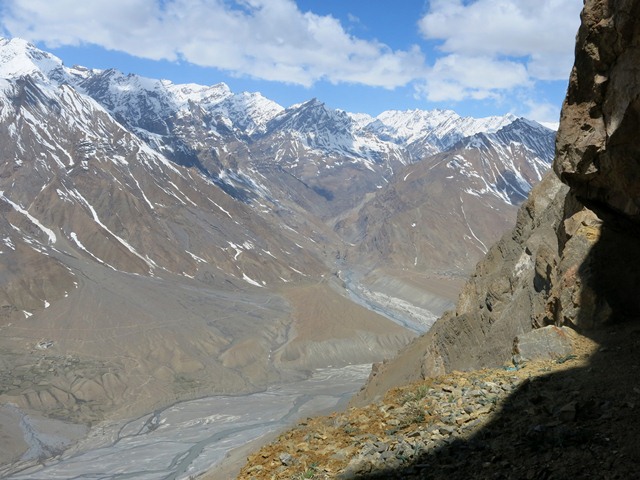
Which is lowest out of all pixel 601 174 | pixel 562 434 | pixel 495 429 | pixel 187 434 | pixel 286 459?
pixel 187 434

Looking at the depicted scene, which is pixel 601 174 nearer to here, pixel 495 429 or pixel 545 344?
pixel 545 344

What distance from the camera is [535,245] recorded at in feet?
104

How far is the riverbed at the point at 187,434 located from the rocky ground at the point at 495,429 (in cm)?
5531

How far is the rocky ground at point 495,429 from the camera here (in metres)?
8.86

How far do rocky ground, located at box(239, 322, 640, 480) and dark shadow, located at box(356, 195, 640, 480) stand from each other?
0.02 metres

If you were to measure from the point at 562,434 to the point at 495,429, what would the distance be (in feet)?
4.56

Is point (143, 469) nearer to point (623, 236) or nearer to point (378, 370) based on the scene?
point (378, 370)

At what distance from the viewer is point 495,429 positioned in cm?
1042

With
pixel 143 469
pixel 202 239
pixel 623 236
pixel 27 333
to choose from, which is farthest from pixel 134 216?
pixel 623 236

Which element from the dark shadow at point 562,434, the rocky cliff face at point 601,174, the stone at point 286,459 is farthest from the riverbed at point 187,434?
the dark shadow at point 562,434

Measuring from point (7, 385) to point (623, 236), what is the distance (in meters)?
107

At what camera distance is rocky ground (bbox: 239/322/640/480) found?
8.86 metres

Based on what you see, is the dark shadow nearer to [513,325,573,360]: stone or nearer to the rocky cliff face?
[513,325,573,360]: stone

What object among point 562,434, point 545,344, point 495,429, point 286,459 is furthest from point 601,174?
point 286,459
